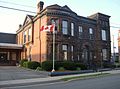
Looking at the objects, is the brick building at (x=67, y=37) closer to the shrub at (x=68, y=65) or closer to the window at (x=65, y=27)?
the window at (x=65, y=27)

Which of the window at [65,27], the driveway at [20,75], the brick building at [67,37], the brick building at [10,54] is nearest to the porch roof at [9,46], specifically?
the brick building at [10,54]

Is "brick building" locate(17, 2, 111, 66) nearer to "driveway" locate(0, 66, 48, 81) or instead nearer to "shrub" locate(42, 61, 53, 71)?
"shrub" locate(42, 61, 53, 71)

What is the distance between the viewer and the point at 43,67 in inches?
1219

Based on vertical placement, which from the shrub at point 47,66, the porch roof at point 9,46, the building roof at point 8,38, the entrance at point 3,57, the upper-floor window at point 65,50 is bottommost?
the shrub at point 47,66

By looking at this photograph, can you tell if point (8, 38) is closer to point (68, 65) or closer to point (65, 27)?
point (65, 27)

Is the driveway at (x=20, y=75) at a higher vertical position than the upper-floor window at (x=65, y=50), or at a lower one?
lower

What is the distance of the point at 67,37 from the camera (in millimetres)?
35156

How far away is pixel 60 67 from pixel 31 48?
1087 centimetres

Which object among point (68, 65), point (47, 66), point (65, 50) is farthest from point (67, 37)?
point (47, 66)

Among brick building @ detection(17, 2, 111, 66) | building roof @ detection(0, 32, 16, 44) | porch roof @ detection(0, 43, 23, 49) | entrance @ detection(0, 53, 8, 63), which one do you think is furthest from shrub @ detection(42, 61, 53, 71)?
building roof @ detection(0, 32, 16, 44)

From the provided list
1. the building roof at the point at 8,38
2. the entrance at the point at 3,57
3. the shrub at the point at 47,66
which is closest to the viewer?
the shrub at the point at 47,66

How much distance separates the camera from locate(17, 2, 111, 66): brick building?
34.2 meters

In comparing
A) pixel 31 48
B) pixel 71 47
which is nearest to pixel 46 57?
pixel 71 47

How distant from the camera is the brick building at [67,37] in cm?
3422
